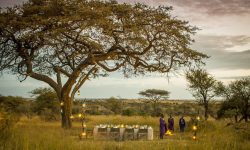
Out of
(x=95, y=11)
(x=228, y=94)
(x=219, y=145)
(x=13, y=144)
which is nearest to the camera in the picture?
(x=13, y=144)

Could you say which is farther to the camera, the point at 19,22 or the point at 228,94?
the point at 228,94

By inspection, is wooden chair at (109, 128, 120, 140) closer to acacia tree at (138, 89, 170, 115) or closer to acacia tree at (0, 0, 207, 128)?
acacia tree at (0, 0, 207, 128)

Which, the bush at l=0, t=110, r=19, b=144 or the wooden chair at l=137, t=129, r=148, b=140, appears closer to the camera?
the bush at l=0, t=110, r=19, b=144

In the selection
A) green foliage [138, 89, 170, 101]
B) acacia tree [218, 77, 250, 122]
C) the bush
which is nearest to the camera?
the bush

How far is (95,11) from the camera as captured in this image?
16.9m

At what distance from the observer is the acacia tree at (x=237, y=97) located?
2878 cm

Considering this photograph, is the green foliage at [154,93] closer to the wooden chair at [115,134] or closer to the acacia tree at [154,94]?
the acacia tree at [154,94]

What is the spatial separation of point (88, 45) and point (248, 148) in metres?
10.5

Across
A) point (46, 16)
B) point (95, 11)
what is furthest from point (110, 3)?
point (46, 16)

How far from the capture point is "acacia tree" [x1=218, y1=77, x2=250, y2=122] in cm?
2878

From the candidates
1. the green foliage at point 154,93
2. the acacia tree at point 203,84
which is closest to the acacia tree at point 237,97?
the acacia tree at point 203,84

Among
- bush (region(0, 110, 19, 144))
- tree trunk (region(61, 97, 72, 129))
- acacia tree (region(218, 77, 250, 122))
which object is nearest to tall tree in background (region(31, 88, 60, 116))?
tree trunk (region(61, 97, 72, 129))

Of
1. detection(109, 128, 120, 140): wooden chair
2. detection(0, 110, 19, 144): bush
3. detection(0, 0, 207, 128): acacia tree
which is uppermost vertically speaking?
detection(0, 0, 207, 128): acacia tree

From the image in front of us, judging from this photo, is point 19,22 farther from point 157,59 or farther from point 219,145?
point 219,145
